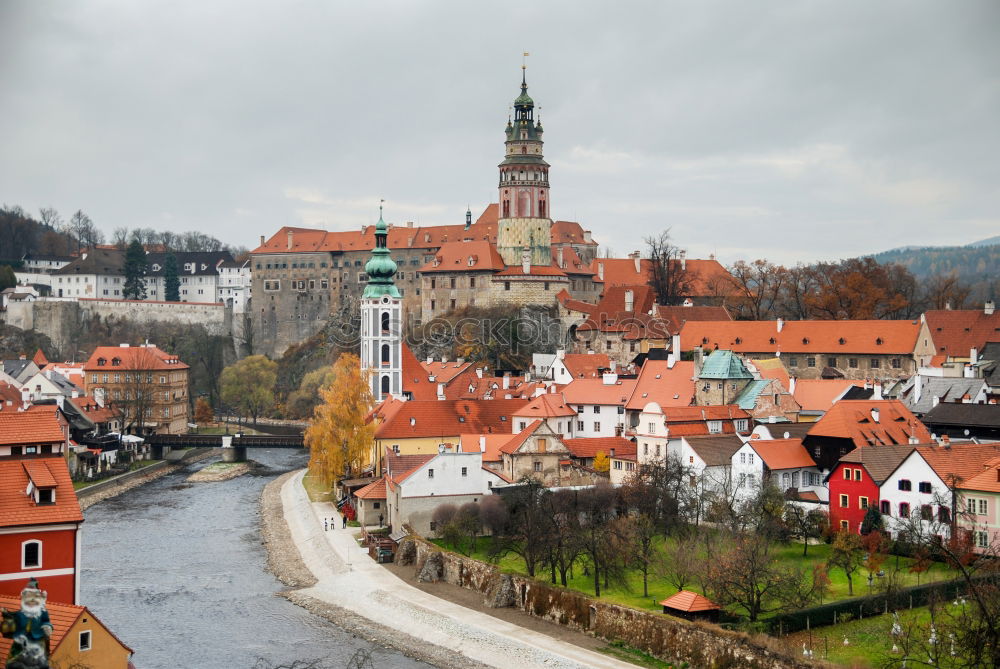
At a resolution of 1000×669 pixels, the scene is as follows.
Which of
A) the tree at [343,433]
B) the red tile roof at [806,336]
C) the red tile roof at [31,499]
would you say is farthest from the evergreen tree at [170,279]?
the red tile roof at [31,499]

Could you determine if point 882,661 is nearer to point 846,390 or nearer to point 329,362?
point 846,390

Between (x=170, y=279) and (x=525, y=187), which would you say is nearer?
(x=525, y=187)

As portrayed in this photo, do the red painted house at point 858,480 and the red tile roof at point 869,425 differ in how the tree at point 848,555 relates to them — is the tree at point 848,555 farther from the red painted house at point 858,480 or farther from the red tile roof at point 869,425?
the red tile roof at point 869,425

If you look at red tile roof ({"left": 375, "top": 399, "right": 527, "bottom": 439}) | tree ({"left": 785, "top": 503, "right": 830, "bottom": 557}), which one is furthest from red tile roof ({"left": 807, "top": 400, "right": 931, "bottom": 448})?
red tile roof ({"left": 375, "top": 399, "right": 527, "bottom": 439})

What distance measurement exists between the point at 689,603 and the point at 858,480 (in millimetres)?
8919

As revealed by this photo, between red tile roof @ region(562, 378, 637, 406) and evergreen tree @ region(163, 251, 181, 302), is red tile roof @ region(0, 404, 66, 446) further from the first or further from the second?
evergreen tree @ region(163, 251, 181, 302)

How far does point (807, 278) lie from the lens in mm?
72875

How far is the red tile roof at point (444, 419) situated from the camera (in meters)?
44.1

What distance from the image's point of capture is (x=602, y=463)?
40.6 m

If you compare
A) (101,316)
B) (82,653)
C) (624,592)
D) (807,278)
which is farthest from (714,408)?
(101,316)

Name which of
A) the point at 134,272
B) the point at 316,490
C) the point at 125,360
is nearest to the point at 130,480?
the point at 316,490

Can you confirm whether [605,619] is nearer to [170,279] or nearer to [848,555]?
[848,555]

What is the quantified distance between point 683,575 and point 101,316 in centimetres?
7231

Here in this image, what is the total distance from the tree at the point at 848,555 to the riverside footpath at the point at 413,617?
20.6ft
